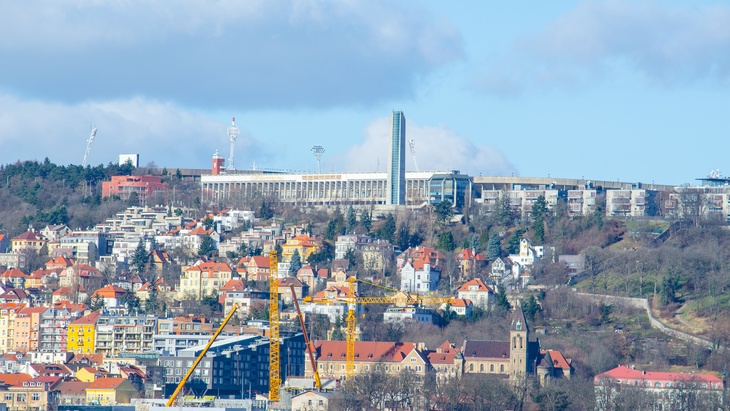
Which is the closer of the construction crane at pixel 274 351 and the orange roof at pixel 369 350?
the construction crane at pixel 274 351

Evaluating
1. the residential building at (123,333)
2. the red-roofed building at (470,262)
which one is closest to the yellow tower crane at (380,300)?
the red-roofed building at (470,262)

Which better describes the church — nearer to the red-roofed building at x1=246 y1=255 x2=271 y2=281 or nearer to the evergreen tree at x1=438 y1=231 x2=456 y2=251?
the evergreen tree at x1=438 y1=231 x2=456 y2=251

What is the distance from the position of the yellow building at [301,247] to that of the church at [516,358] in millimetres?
27010

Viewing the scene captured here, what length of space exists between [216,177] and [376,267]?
30.9 m

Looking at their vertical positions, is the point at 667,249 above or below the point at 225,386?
above

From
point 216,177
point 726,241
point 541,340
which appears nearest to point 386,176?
point 216,177

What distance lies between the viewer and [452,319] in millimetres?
95812

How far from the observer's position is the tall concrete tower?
121 meters

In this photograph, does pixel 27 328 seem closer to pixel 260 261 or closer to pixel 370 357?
pixel 260 261

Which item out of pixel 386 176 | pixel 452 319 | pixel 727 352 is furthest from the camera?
pixel 386 176

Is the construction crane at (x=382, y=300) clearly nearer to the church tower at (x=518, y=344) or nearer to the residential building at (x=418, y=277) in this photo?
the residential building at (x=418, y=277)

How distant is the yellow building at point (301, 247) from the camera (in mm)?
113688

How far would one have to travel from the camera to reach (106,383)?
85250mm

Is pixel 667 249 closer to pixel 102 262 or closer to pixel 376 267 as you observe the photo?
pixel 376 267
